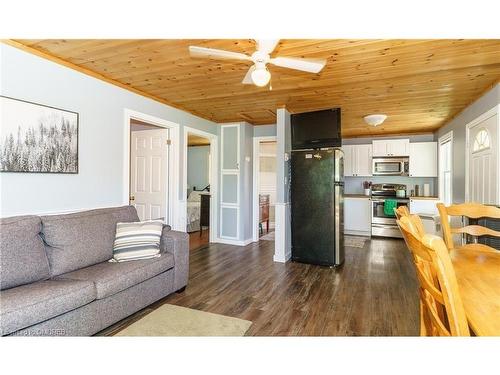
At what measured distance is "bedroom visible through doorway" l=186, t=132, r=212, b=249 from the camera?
240 inches

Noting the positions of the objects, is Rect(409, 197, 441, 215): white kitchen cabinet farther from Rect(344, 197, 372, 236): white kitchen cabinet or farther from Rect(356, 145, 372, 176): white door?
Rect(356, 145, 372, 176): white door

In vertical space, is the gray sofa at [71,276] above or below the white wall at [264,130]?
below

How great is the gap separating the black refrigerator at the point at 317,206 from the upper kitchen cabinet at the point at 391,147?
8.48ft

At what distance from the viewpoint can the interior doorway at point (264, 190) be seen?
5.52 meters

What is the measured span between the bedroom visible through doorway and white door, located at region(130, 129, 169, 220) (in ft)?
4.10

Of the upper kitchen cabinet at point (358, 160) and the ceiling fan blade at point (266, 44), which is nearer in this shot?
the ceiling fan blade at point (266, 44)

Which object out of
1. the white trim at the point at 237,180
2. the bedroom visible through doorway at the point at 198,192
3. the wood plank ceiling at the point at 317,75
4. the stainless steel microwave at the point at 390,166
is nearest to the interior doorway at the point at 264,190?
the white trim at the point at 237,180

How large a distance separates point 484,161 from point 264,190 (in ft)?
18.6

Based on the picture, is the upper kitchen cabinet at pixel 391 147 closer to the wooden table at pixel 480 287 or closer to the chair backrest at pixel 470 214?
the chair backrest at pixel 470 214

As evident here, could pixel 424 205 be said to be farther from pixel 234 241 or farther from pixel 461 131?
pixel 234 241

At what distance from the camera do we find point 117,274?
220 cm

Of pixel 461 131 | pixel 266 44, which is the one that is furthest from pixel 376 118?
pixel 266 44
